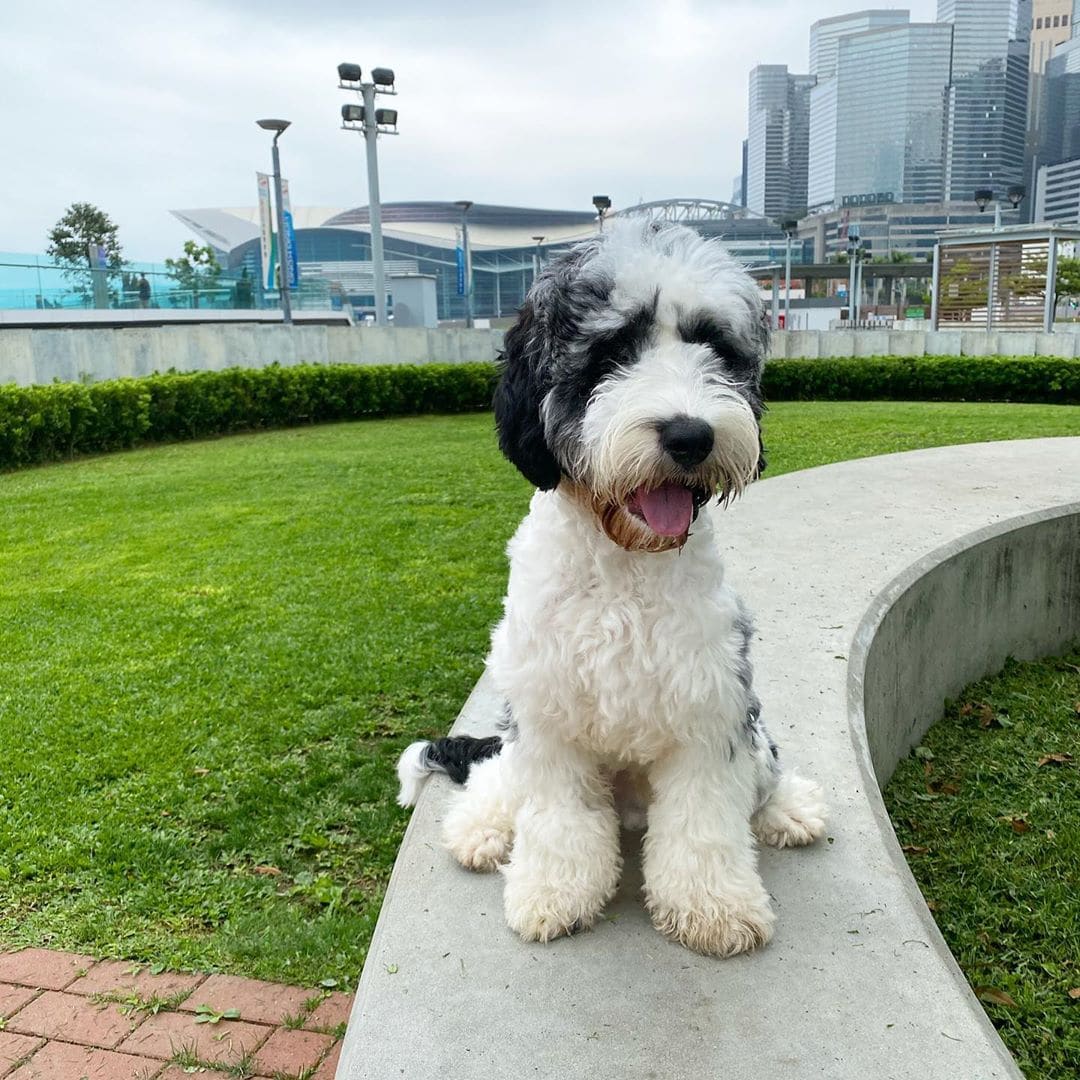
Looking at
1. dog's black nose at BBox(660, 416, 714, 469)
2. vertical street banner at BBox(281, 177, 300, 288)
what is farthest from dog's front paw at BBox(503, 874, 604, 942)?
vertical street banner at BBox(281, 177, 300, 288)

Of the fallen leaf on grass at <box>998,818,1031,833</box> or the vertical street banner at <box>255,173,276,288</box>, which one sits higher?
the vertical street banner at <box>255,173,276,288</box>

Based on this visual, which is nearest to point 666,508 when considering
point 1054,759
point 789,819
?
point 789,819

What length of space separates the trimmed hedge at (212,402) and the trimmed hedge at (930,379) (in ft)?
19.5

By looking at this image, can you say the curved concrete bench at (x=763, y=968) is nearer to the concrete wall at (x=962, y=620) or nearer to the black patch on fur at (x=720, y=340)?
the concrete wall at (x=962, y=620)

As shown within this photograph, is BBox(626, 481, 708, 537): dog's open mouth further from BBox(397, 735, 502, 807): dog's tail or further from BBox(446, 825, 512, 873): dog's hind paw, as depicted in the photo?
BBox(397, 735, 502, 807): dog's tail

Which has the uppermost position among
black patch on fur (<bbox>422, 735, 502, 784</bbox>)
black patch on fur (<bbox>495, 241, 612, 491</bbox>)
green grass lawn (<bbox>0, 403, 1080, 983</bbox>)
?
black patch on fur (<bbox>495, 241, 612, 491</bbox>)

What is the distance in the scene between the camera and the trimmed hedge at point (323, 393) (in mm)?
11492

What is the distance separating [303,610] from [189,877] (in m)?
2.56

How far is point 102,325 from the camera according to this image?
73.9 ft

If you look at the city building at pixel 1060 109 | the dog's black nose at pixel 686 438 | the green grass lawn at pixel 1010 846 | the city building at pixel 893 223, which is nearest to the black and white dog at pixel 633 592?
the dog's black nose at pixel 686 438

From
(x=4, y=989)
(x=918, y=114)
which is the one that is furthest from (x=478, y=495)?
(x=918, y=114)

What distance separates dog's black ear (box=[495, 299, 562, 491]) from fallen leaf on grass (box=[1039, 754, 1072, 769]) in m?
3.03

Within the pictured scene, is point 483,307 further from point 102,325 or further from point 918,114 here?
point 102,325

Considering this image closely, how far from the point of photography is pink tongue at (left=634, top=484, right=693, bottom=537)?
198 cm
